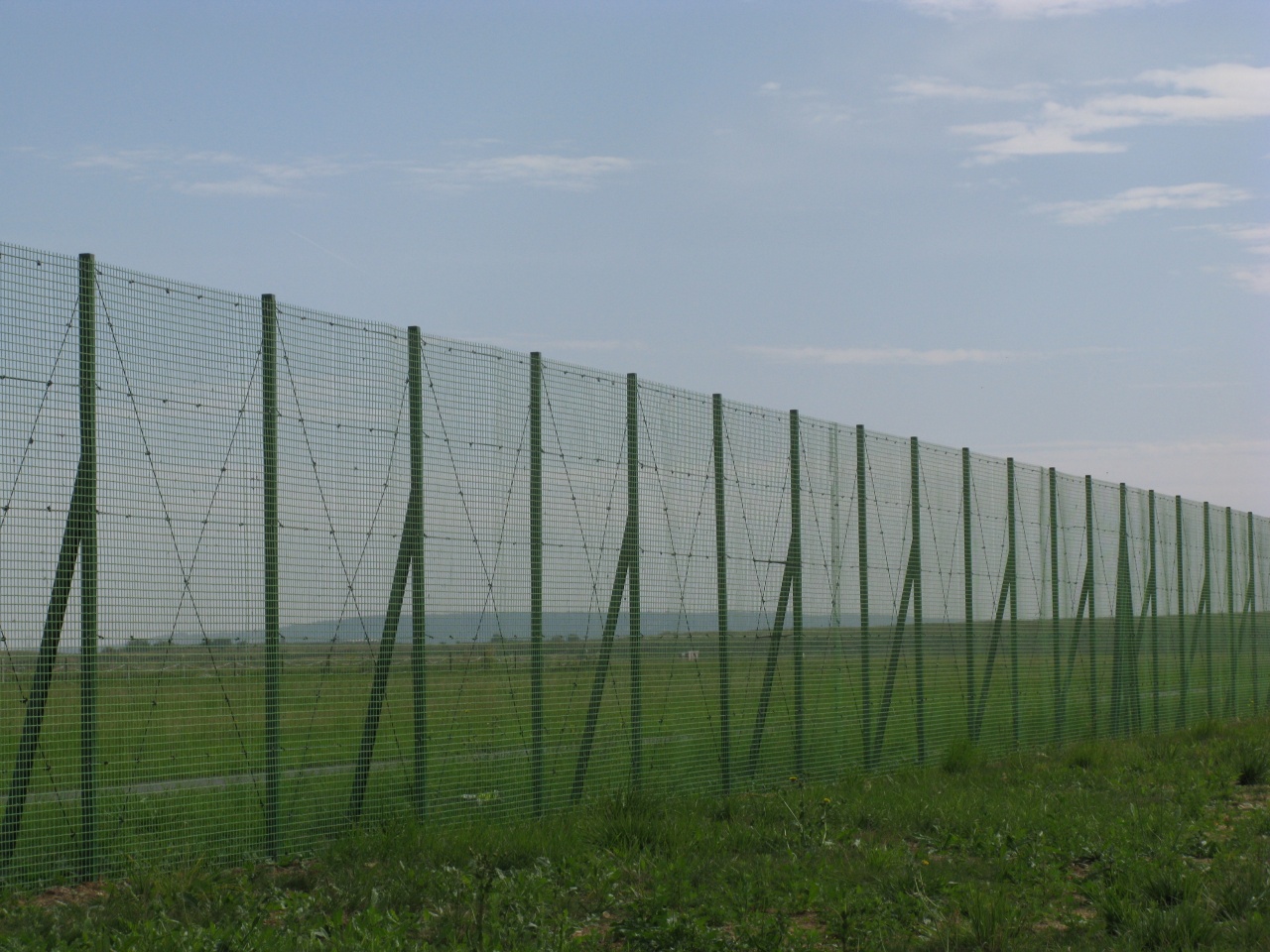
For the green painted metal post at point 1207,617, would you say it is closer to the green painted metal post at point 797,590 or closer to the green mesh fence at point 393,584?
the green mesh fence at point 393,584

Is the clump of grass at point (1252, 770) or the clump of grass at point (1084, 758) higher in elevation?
the clump of grass at point (1252, 770)

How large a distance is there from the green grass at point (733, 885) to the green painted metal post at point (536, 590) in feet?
1.35

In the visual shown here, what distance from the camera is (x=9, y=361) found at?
6.84 meters

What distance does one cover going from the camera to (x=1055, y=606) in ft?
51.1

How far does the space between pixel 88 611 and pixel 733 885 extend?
3.50 metres

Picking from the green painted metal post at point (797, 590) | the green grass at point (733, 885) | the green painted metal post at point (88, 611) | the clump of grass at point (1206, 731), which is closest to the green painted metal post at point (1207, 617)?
the clump of grass at point (1206, 731)

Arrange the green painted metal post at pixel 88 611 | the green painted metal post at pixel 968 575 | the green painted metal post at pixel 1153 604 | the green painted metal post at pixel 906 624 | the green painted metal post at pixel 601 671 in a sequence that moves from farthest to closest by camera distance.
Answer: the green painted metal post at pixel 1153 604
the green painted metal post at pixel 968 575
the green painted metal post at pixel 906 624
the green painted metal post at pixel 601 671
the green painted metal post at pixel 88 611

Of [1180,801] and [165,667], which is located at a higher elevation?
[165,667]

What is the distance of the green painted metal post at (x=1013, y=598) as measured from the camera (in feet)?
46.9

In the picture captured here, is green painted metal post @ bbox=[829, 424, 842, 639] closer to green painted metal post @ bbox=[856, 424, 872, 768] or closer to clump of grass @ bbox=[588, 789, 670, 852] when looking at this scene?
green painted metal post @ bbox=[856, 424, 872, 768]

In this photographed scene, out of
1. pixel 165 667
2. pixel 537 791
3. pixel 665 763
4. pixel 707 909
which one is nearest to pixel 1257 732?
pixel 665 763

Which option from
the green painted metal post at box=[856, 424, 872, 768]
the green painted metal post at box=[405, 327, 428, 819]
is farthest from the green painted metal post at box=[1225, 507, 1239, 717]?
the green painted metal post at box=[405, 327, 428, 819]

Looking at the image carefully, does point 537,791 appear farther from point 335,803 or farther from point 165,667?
point 165,667

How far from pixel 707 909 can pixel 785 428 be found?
19.2 feet
